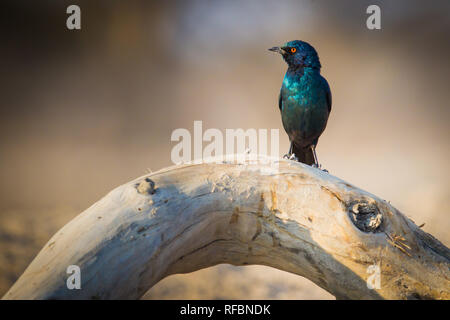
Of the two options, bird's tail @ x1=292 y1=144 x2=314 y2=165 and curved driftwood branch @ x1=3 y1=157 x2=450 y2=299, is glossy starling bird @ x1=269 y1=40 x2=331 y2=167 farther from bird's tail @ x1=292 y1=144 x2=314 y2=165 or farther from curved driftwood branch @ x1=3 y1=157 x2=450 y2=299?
curved driftwood branch @ x1=3 y1=157 x2=450 y2=299

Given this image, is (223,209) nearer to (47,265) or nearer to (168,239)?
(168,239)

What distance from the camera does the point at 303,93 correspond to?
205cm

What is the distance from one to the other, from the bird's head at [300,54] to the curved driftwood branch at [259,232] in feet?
3.36

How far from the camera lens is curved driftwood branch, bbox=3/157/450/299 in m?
0.96

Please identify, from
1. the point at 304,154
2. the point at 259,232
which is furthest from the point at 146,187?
the point at 304,154

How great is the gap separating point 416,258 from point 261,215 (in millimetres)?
531

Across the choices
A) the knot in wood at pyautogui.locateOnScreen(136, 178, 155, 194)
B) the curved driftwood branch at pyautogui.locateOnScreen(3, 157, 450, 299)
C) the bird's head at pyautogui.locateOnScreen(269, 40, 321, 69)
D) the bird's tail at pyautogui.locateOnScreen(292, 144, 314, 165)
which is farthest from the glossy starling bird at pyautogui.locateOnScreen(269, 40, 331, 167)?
the knot in wood at pyautogui.locateOnScreen(136, 178, 155, 194)

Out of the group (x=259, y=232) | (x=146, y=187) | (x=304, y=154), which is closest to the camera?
(x=146, y=187)

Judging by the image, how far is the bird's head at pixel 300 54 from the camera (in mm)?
2021

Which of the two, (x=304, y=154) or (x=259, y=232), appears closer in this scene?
(x=259, y=232)

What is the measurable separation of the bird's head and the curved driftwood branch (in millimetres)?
1024

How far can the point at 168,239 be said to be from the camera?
1007mm

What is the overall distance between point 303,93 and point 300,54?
232 mm

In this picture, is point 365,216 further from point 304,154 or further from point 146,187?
point 304,154
